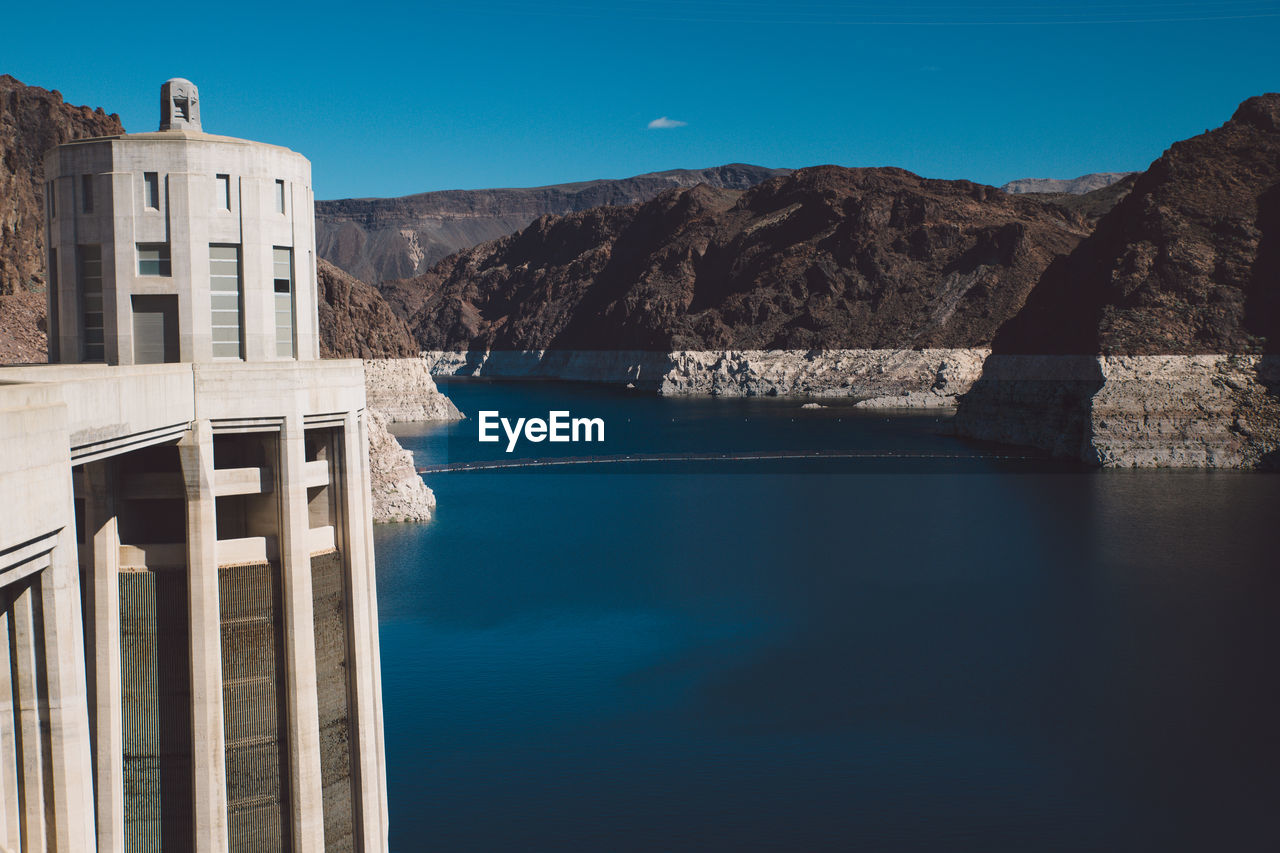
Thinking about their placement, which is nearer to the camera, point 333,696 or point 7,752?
point 7,752

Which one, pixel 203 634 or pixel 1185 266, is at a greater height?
pixel 1185 266

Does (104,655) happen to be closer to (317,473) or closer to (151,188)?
(317,473)

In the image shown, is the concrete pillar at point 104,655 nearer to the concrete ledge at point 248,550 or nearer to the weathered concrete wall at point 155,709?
the weathered concrete wall at point 155,709

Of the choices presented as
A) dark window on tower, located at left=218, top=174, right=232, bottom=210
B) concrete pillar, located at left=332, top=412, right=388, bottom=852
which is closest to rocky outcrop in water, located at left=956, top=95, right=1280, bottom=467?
concrete pillar, located at left=332, top=412, right=388, bottom=852

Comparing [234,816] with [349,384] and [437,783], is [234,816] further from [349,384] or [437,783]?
[437,783]

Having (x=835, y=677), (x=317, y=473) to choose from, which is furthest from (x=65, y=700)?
(x=835, y=677)

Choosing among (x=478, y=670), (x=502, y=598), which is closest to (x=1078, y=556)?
(x=502, y=598)
